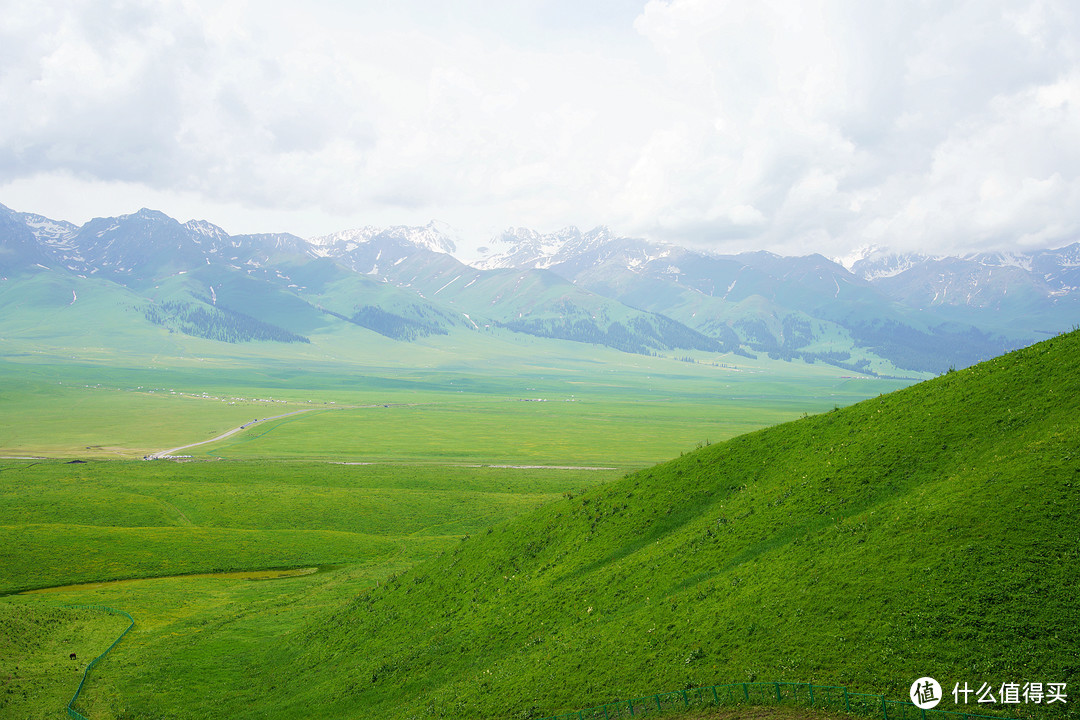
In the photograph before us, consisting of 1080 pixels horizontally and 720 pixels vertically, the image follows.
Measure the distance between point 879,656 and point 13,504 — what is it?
360ft

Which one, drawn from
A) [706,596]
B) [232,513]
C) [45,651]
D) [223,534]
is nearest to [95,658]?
[45,651]

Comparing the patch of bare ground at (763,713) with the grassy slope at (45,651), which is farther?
the grassy slope at (45,651)

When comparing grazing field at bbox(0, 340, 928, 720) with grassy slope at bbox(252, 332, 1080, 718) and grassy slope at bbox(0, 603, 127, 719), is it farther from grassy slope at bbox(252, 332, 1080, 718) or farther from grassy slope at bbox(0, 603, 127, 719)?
grassy slope at bbox(252, 332, 1080, 718)

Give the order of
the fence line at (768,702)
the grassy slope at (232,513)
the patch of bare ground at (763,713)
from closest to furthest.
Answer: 1. the fence line at (768,702)
2. the patch of bare ground at (763,713)
3. the grassy slope at (232,513)

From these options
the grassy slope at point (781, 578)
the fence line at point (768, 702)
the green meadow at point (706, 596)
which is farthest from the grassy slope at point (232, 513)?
the fence line at point (768, 702)

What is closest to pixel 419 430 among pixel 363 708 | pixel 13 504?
pixel 13 504

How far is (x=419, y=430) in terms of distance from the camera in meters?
189

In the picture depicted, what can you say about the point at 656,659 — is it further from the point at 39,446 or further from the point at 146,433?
the point at 146,433

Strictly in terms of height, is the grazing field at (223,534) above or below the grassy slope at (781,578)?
below

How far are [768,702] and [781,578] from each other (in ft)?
23.1

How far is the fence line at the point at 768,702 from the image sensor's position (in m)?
19.9

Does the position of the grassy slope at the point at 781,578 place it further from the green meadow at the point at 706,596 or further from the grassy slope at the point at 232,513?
the grassy slope at the point at 232,513

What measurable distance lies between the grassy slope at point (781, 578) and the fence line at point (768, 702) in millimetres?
672

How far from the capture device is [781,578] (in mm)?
28328
